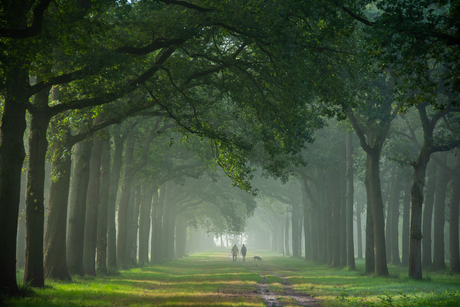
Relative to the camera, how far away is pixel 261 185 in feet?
156

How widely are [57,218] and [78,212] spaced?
6.90ft

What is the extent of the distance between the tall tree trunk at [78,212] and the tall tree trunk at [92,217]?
1.39m

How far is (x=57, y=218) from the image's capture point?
1512 centimetres

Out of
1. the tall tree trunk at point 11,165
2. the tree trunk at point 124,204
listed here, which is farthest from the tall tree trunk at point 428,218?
the tall tree trunk at point 11,165

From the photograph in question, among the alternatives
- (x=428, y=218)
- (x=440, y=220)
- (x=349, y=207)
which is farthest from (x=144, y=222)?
(x=440, y=220)

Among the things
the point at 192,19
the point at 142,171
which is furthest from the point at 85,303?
the point at 142,171

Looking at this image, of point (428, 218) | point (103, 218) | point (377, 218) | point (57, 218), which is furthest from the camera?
point (428, 218)

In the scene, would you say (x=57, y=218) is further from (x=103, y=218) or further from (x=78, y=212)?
(x=103, y=218)

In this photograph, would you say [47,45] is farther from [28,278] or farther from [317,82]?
[317,82]

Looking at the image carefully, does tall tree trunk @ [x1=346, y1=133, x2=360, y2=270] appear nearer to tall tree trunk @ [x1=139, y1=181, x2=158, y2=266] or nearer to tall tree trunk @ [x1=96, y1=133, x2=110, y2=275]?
tall tree trunk @ [x1=139, y1=181, x2=158, y2=266]

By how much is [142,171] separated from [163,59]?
625 inches

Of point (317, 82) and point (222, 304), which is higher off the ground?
point (317, 82)

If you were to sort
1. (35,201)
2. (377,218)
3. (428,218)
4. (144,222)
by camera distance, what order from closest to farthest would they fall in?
(35,201), (377,218), (428,218), (144,222)

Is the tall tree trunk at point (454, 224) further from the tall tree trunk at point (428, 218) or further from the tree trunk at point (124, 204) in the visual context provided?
the tree trunk at point (124, 204)
